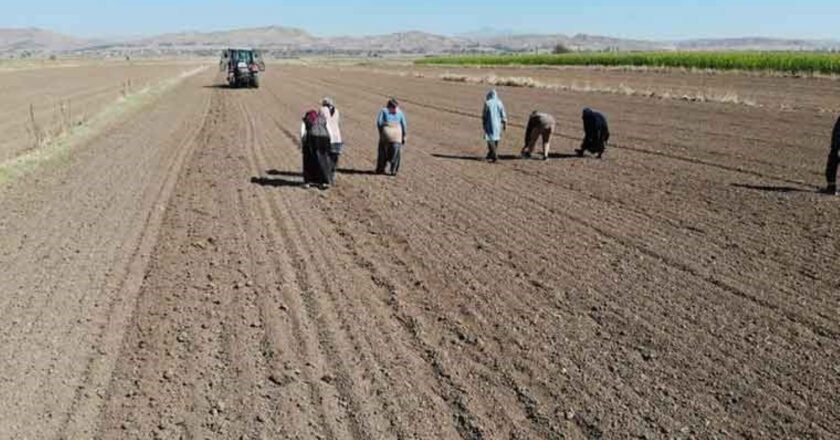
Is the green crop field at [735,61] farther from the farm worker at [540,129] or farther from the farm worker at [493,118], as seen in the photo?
the farm worker at [493,118]

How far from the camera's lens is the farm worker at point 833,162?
12664mm

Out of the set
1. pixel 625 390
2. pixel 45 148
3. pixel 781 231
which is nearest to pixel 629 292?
pixel 625 390

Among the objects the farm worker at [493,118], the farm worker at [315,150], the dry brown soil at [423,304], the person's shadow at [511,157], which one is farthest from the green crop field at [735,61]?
the farm worker at [315,150]

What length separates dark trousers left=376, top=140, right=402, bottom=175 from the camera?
1530 cm

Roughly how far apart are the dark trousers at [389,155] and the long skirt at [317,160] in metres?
1.57

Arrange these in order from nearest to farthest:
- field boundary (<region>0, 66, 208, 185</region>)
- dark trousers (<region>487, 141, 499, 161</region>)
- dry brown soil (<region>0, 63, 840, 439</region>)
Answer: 1. dry brown soil (<region>0, 63, 840, 439</region>)
2. field boundary (<region>0, 66, 208, 185</region>)
3. dark trousers (<region>487, 141, 499, 161</region>)

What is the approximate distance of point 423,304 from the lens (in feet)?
25.8

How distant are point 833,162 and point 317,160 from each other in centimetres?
875

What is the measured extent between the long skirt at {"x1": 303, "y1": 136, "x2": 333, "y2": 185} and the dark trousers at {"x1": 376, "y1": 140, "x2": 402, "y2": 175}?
1.57m

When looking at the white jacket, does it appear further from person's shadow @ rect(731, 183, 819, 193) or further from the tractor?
the tractor

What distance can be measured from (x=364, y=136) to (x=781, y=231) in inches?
543

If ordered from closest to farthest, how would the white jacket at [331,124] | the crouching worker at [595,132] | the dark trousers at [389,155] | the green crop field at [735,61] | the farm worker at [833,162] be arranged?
1. the farm worker at [833,162]
2. the white jacket at [331,124]
3. the dark trousers at [389,155]
4. the crouching worker at [595,132]
5. the green crop field at [735,61]

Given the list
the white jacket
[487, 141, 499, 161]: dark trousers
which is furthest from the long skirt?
[487, 141, 499, 161]: dark trousers

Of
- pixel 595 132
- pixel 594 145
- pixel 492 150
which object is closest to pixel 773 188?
pixel 595 132
